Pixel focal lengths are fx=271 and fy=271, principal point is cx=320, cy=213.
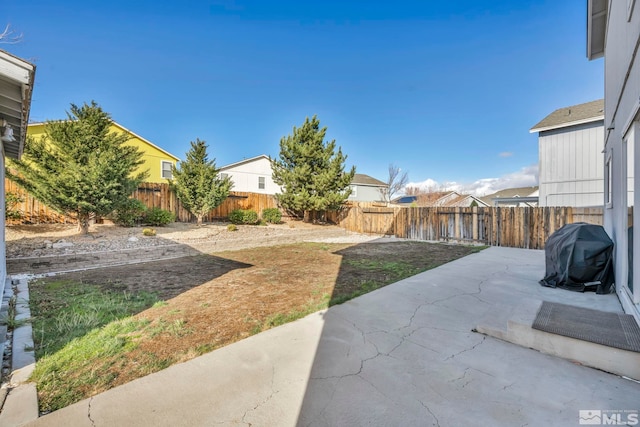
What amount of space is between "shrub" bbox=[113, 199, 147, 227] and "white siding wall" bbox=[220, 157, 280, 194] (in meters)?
11.2

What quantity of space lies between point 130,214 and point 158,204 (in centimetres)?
214

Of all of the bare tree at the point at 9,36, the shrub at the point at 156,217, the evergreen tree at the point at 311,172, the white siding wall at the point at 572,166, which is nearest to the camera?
Result: the bare tree at the point at 9,36

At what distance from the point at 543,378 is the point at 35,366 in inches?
162

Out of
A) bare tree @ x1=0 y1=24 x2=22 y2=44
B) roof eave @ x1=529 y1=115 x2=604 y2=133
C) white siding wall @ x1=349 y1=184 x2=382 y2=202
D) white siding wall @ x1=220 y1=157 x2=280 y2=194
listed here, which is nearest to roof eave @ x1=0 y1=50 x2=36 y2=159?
bare tree @ x1=0 y1=24 x2=22 y2=44

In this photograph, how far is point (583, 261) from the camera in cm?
436

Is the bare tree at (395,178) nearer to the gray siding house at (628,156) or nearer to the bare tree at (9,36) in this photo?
the gray siding house at (628,156)

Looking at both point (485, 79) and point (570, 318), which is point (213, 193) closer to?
point (570, 318)

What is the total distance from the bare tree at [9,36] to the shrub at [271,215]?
10.4m

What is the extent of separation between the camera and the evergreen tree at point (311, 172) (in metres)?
15.1

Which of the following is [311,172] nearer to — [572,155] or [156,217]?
[156,217]

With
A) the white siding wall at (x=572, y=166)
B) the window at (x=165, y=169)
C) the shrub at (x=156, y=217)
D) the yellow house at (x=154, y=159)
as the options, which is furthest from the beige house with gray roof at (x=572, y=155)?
the window at (x=165, y=169)

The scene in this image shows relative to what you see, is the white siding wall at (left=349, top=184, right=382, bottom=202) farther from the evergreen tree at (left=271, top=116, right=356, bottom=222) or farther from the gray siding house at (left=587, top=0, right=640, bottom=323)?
the gray siding house at (left=587, top=0, right=640, bottom=323)

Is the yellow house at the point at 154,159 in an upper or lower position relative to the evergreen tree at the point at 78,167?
upper

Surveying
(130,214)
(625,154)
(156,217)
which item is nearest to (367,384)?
(625,154)
